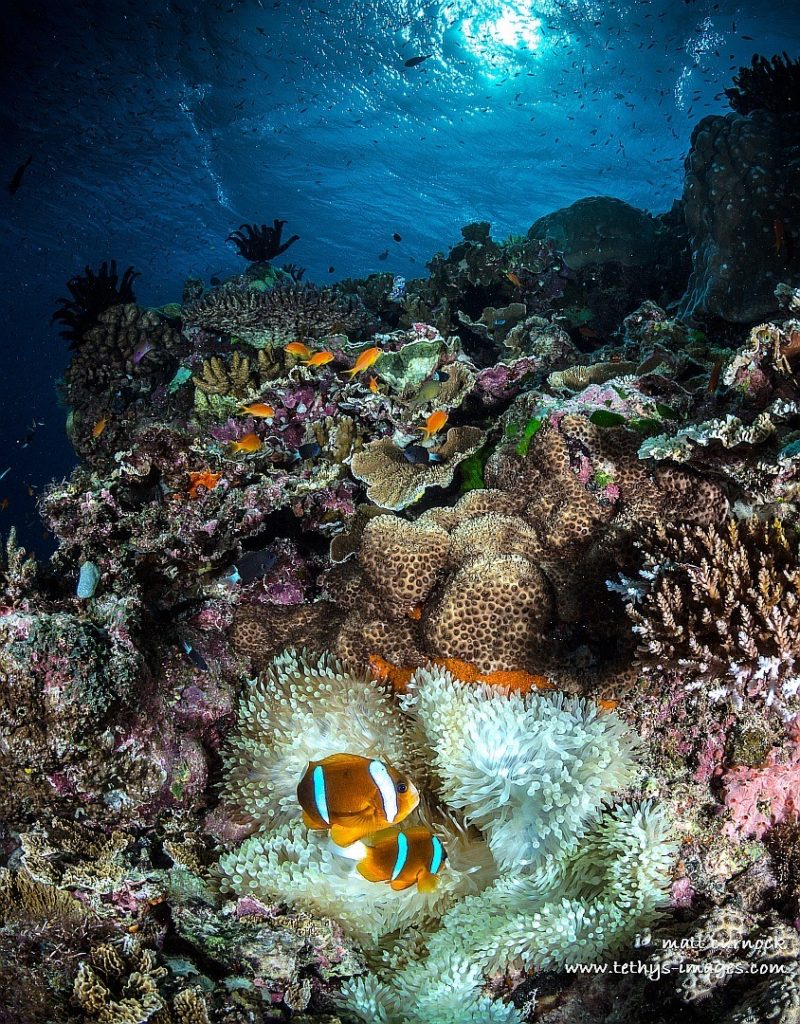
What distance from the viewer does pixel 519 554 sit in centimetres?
357

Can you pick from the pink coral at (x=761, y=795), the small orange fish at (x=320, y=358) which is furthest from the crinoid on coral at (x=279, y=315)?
the pink coral at (x=761, y=795)

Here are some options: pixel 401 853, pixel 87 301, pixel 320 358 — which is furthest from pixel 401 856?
pixel 87 301

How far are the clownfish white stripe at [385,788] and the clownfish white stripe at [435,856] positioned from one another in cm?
28

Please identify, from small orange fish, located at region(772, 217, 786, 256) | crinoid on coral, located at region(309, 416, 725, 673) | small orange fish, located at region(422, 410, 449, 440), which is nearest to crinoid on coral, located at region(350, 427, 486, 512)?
small orange fish, located at region(422, 410, 449, 440)

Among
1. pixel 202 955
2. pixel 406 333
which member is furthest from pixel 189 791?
pixel 406 333

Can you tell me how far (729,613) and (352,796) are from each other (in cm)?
191

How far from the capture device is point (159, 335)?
7.43 m

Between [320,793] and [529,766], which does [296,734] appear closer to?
[320,793]

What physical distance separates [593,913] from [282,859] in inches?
62.8

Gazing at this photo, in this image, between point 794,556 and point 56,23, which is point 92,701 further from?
point 56,23

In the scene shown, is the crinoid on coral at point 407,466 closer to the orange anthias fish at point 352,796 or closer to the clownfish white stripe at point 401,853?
the orange anthias fish at point 352,796

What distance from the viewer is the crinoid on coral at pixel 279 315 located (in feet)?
20.7

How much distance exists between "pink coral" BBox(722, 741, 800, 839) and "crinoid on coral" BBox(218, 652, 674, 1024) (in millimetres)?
439

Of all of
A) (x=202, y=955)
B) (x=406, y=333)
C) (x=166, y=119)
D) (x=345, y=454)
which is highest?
(x=166, y=119)
